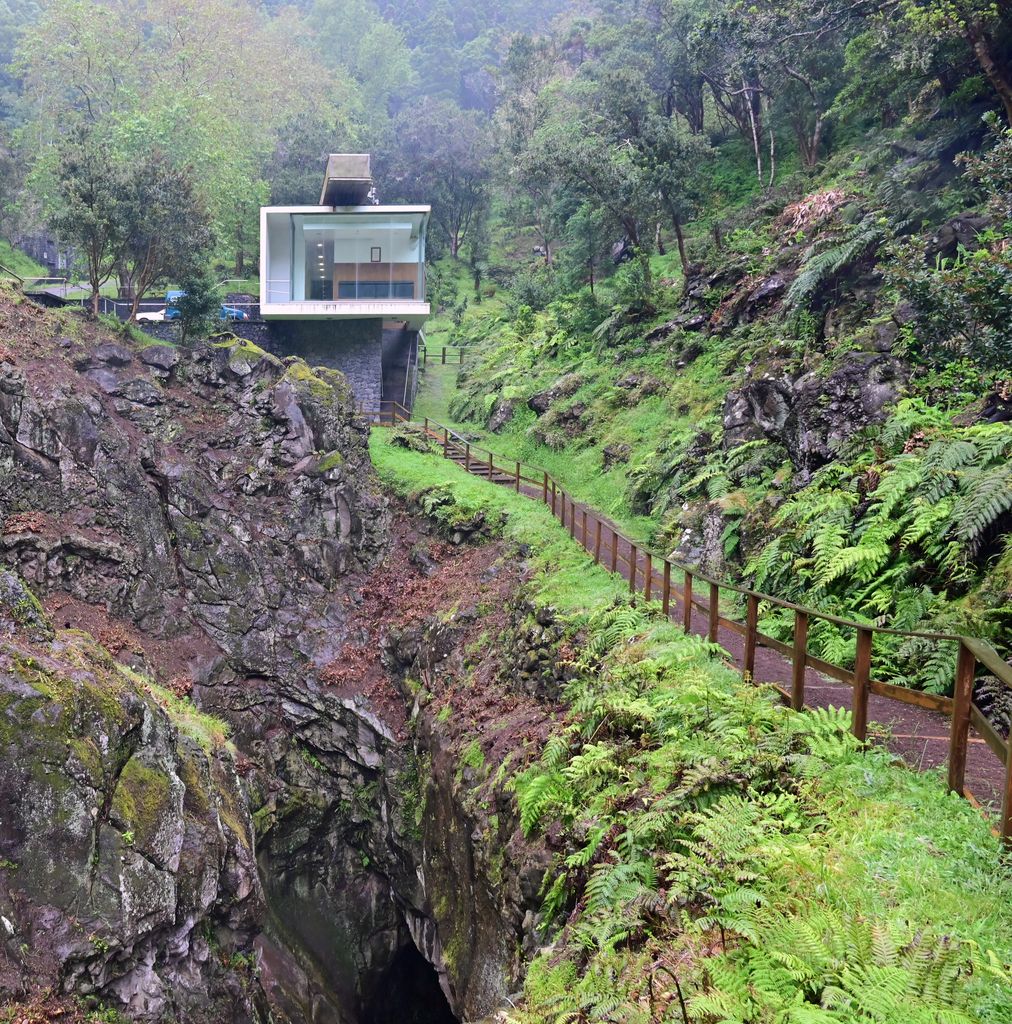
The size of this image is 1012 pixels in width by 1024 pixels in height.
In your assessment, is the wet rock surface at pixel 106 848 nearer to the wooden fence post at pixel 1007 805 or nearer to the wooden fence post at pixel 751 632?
the wooden fence post at pixel 751 632

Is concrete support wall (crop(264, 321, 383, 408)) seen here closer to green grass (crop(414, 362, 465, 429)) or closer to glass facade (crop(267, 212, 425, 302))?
glass facade (crop(267, 212, 425, 302))

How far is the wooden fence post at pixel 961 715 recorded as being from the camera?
4680 millimetres

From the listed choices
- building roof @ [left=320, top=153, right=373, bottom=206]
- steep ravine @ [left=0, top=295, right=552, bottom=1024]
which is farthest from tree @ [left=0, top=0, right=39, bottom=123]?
steep ravine @ [left=0, top=295, right=552, bottom=1024]

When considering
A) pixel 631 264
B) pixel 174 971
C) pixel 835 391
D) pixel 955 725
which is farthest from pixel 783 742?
pixel 631 264

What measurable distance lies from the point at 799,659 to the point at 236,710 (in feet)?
45.3

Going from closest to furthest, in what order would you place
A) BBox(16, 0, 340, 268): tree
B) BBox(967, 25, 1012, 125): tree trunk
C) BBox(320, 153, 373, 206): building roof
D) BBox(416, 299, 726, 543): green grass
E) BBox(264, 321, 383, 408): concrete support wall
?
BBox(967, 25, 1012, 125): tree trunk < BBox(416, 299, 726, 543): green grass < BBox(320, 153, 373, 206): building roof < BBox(264, 321, 383, 408): concrete support wall < BBox(16, 0, 340, 268): tree

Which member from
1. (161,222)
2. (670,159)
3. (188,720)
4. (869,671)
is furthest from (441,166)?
(869,671)

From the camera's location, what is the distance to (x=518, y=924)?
902 centimetres

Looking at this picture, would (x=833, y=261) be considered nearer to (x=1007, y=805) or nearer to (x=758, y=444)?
(x=758, y=444)

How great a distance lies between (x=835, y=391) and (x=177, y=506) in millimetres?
14000

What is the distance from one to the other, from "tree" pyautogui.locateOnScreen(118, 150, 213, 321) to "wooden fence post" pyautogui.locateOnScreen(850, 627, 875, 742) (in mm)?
22135

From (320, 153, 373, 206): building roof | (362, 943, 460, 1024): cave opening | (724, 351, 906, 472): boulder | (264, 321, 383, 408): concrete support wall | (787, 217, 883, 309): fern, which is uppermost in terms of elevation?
(320, 153, 373, 206): building roof

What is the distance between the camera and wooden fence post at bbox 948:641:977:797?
4.68 metres

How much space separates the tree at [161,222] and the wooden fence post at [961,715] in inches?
902
